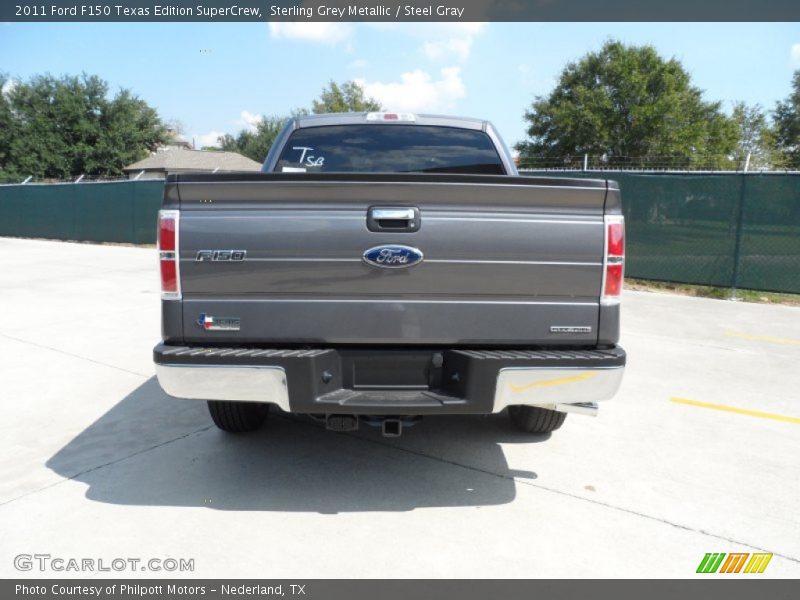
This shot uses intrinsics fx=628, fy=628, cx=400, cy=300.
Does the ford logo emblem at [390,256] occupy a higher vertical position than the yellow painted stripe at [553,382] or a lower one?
higher

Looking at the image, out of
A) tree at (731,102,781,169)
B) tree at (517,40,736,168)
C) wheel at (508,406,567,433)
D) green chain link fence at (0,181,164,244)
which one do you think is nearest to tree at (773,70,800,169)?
tree at (731,102,781,169)

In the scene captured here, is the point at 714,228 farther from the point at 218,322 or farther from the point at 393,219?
the point at 218,322

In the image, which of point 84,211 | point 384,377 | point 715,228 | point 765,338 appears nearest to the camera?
point 384,377

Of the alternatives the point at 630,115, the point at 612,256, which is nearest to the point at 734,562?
the point at 612,256

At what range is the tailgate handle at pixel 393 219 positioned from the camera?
2.98 meters

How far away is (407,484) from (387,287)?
50.0 inches

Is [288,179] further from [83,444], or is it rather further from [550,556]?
[83,444]

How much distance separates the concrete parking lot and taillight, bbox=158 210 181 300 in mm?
1206

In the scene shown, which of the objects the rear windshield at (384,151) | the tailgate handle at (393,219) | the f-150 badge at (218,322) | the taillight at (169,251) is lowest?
the f-150 badge at (218,322)

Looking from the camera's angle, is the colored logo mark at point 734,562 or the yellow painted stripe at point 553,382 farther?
the yellow painted stripe at point 553,382

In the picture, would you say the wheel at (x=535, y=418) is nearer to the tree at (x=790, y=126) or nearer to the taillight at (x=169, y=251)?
the taillight at (x=169, y=251)

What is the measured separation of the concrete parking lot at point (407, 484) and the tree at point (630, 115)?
112 ft

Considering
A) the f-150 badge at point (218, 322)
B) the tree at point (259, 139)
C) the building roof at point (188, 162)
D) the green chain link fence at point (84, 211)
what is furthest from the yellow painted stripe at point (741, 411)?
the tree at point (259, 139)

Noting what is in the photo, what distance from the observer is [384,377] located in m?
3.08
